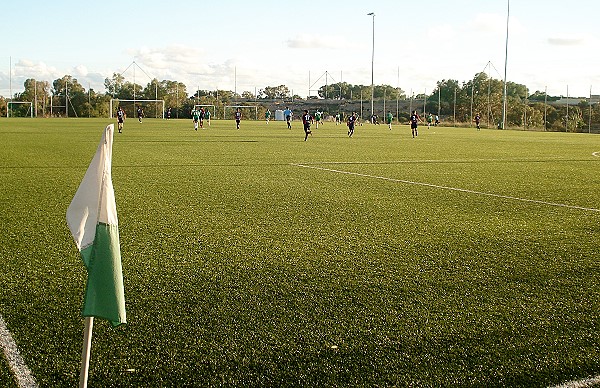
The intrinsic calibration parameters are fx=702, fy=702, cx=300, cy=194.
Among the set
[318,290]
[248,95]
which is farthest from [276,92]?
[318,290]

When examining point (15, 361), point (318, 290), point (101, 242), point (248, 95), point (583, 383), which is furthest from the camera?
point (248, 95)

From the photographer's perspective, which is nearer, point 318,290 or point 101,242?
point 101,242

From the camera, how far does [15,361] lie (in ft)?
12.5

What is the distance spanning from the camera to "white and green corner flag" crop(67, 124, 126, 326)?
120 inches

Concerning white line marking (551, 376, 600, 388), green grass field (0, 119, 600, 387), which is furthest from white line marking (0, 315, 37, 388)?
white line marking (551, 376, 600, 388)

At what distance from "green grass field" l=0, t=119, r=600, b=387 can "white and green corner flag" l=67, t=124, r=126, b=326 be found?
68cm

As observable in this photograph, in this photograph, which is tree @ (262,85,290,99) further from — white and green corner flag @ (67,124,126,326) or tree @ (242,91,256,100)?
white and green corner flag @ (67,124,126,326)

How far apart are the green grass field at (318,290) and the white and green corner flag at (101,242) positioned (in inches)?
26.7

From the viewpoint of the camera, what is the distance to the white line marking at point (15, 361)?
3.55m

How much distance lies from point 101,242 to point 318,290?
2619mm

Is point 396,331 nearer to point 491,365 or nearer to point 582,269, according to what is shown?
point 491,365

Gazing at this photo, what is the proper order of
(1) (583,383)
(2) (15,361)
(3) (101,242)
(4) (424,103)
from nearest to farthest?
(3) (101,242), (1) (583,383), (2) (15,361), (4) (424,103)

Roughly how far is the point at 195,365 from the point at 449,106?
332 feet

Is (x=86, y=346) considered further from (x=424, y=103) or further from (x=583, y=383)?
(x=424, y=103)
